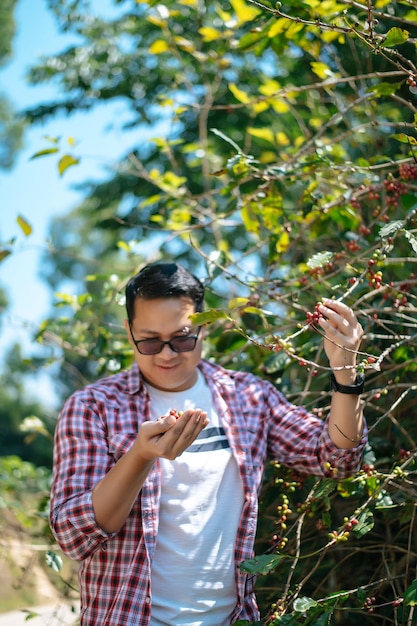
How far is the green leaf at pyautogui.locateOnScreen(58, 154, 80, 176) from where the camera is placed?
2887 millimetres

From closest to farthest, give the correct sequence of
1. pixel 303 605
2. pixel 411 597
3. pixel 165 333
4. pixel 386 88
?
pixel 411 597, pixel 303 605, pixel 165 333, pixel 386 88

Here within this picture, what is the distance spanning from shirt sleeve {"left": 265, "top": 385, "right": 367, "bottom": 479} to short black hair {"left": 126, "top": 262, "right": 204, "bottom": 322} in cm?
38

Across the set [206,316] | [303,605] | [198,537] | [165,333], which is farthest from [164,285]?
[303,605]

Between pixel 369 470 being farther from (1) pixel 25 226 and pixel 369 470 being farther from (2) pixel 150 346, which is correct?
(1) pixel 25 226

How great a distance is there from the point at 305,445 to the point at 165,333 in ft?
1.58

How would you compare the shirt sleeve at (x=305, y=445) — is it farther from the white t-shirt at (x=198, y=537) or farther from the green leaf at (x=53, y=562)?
the green leaf at (x=53, y=562)

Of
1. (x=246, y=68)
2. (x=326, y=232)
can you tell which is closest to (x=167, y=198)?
(x=326, y=232)

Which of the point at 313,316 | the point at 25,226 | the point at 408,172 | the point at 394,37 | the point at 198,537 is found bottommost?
the point at 198,537

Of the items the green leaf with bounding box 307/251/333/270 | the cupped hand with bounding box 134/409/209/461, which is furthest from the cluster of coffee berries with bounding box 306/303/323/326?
the cupped hand with bounding box 134/409/209/461

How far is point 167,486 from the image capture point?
2.00m

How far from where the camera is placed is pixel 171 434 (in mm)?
1727

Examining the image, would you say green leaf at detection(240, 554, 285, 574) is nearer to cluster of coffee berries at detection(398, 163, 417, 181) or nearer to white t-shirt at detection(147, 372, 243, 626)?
white t-shirt at detection(147, 372, 243, 626)

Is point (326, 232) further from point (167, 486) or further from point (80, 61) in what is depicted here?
point (80, 61)

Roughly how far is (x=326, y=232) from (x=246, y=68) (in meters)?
4.37
